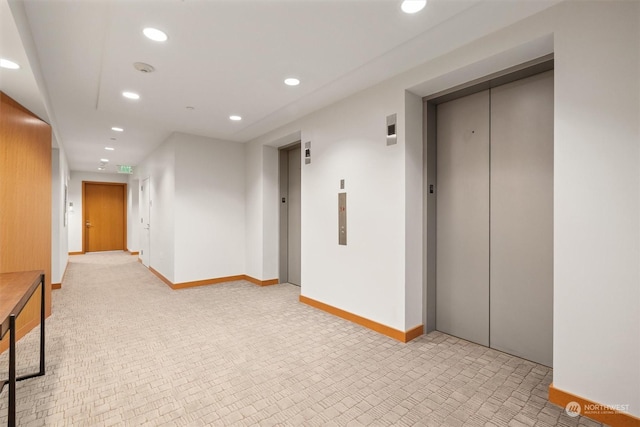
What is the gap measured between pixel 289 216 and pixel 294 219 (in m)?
0.18

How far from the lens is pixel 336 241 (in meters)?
4.32

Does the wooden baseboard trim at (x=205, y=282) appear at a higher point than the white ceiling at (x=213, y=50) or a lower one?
lower

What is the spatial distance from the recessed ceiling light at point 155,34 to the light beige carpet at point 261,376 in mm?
3032

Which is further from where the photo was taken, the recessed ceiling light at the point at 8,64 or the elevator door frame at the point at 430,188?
the elevator door frame at the point at 430,188

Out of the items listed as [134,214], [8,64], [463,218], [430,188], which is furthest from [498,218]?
[134,214]

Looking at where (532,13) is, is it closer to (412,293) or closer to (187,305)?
(412,293)

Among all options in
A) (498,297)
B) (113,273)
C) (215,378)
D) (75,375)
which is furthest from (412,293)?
(113,273)

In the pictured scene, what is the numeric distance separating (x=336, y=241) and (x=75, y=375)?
308 cm

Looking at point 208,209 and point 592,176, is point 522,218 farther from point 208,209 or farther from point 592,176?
point 208,209

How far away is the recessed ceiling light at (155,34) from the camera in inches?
104

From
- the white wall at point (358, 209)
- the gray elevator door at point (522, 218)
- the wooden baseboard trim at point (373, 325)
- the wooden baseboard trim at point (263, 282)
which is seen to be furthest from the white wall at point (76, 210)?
the gray elevator door at point (522, 218)

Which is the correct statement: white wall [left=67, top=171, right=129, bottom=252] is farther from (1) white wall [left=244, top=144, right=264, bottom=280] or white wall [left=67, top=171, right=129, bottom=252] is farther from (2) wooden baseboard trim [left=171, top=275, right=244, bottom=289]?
(1) white wall [left=244, top=144, right=264, bottom=280]

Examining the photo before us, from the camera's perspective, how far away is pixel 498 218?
3.21 m

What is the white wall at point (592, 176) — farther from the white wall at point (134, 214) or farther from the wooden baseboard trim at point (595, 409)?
the white wall at point (134, 214)
